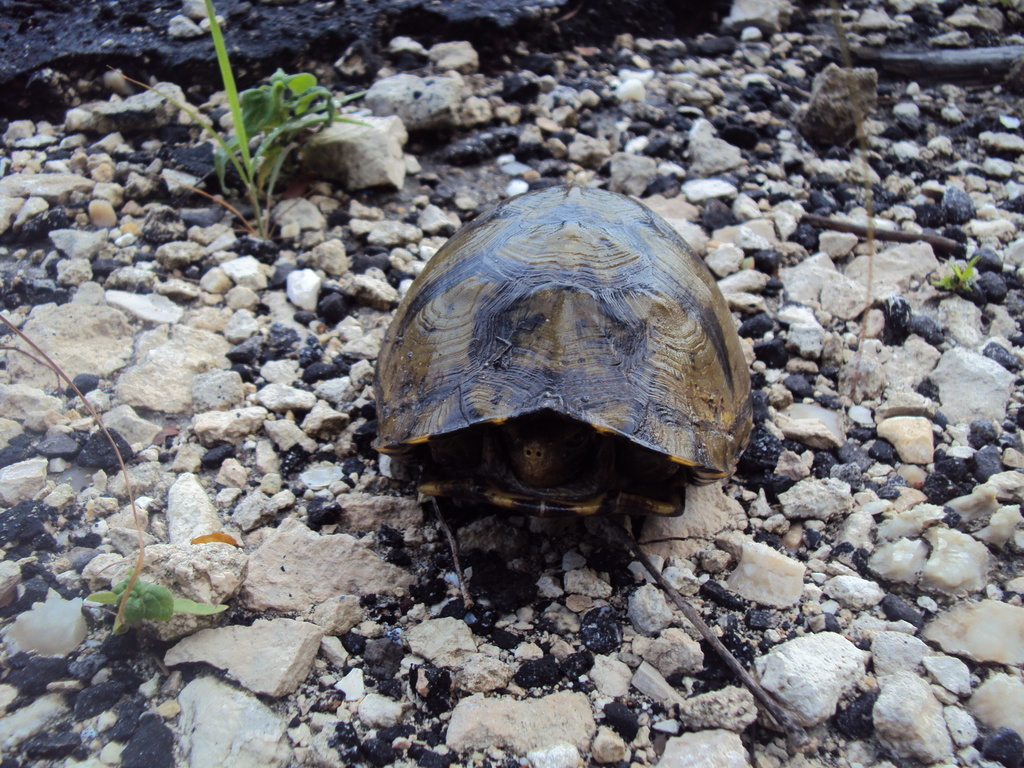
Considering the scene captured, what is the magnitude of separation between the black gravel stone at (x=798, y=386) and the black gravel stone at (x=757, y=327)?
22 cm

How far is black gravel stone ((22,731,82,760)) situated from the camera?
1.32 m

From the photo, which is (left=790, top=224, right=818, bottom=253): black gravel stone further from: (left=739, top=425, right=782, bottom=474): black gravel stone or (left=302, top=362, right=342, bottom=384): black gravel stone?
(left=302, top=362, right=342, bottom=384): black gravel stone

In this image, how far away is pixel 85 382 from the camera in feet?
7.16

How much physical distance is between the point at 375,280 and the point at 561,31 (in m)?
2.15

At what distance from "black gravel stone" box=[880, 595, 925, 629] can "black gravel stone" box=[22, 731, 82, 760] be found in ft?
5.47

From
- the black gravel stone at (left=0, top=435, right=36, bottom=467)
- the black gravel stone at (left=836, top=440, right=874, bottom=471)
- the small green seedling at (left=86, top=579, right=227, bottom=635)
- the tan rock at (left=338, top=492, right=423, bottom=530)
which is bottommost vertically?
the black gravel stone at (left=836, top=440, right=874, bottom=471)

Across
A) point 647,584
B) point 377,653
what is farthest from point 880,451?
point 377,653

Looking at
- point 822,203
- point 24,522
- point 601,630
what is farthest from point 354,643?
point 822,203

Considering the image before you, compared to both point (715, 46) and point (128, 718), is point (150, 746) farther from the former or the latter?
point (715, 46)

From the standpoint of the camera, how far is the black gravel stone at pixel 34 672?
142 centimetres

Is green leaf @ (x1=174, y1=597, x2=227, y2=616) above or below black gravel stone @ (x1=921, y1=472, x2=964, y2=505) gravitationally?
above

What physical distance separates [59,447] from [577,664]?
4.64 feet

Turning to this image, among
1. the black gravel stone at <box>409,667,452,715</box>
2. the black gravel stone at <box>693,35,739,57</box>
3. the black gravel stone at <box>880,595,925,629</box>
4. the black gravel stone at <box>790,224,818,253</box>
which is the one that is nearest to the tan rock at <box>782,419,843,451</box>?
the black gravel stone at <box>880,595,925,629</box>

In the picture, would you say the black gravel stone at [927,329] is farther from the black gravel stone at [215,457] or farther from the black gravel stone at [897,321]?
the black gravel stone at [215,457]
